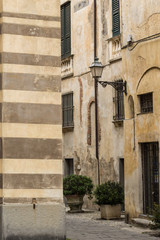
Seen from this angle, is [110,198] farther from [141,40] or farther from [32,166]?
[32,166]

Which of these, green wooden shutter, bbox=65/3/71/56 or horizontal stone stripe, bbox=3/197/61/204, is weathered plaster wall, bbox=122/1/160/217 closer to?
horizontal stone stripe, bbox=3/197/61/204

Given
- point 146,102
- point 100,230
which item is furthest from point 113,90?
point 100,230

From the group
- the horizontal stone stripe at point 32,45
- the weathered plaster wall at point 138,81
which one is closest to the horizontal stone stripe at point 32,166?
the horizontal stone stripe at point 32,45

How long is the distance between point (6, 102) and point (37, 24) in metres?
1.37

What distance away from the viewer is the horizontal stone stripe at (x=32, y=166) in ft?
30.7

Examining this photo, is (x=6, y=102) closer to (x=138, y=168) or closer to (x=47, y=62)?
(x=47, y=62)

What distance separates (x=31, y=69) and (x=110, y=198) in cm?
881

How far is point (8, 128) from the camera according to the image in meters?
9.44

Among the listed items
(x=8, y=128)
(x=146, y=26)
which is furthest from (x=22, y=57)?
(x=146, y=26)

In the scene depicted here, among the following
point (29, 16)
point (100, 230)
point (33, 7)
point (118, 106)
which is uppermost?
point (33, 7)

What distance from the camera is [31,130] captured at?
31.4 ft

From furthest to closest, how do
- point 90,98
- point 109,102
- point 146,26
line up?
point 90,98 → point 109,102 → point 146,26

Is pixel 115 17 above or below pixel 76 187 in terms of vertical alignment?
above

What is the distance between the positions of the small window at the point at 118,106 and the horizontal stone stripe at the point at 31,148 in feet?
33.9
